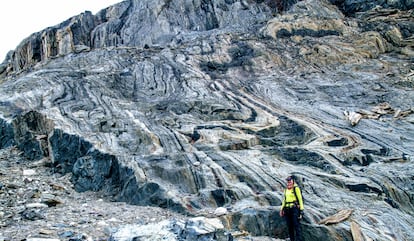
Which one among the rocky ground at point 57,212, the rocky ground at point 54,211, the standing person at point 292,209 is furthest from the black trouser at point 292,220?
the rocky ground at point 54,211

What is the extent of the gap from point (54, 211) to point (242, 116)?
10653 mm

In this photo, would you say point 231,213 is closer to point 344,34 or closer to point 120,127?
point 120,127

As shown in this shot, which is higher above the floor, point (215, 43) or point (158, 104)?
point (215, 43)

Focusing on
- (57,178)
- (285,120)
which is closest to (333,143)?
(285,120)

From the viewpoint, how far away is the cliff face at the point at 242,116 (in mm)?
12109

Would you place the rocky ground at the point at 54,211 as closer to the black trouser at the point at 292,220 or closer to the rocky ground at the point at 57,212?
the rocky ground at the point at 57,212

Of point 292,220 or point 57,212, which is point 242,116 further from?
point 57,212

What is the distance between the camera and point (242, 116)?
19359 mm

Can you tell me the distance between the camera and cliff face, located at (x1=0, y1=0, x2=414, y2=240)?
39.7 ft

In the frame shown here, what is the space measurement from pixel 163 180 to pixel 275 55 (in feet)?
60.2

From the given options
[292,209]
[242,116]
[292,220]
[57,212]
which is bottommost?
[292,220]

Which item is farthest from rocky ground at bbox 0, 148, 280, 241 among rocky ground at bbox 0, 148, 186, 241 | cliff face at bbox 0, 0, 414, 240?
cliff face at bbox 0, 0, 414, 240

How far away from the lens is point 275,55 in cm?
2889

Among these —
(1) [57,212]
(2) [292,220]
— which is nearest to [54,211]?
(1) [57,212]
